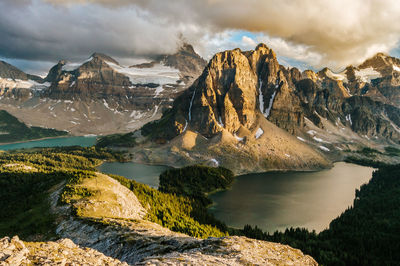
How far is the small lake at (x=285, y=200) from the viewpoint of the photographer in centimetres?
10435

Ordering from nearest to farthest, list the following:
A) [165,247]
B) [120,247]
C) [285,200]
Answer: [165,247], [120,247], [285,200]

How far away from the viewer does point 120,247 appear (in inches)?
1625

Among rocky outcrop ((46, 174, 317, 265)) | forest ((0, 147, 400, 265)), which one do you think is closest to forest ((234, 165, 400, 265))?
forest ((0, 147, 400, 265))

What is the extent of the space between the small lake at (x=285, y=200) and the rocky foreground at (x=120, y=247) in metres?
58.7

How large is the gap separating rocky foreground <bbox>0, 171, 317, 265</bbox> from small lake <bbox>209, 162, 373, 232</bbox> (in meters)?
58.7

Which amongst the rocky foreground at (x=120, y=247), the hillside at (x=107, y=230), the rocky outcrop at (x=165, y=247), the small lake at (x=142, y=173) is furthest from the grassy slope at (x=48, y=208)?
the small lake at (x=142, y=173)

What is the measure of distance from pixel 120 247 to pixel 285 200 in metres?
103

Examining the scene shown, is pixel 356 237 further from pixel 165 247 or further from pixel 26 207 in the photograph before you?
pixel 26 207

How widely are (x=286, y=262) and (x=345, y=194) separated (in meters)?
128

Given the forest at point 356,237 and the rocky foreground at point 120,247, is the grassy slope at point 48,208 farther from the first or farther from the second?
the forest at point 356,237

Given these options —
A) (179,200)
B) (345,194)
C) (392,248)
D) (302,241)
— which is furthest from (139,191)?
(345,194)

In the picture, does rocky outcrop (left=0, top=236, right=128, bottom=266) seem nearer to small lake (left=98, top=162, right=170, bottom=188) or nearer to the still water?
the still water

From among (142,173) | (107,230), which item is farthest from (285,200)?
(107,230)

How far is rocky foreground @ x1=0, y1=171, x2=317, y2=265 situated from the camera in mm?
22344
